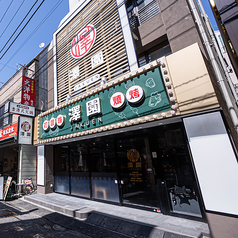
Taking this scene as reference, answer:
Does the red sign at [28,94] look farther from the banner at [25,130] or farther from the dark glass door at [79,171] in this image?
the dark glass door at [79,171]

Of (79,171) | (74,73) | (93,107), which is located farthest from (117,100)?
(79,171)

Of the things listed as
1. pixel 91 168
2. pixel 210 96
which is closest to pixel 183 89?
pixel 210 96

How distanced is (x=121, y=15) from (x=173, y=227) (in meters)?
8.60

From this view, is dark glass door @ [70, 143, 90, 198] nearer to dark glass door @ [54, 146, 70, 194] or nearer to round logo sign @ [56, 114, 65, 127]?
dark glass door @ [54, 146, 70, 194]

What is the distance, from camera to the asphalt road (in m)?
4.75

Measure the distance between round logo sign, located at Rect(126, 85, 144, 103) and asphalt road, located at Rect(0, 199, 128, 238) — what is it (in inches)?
175

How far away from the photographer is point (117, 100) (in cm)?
575

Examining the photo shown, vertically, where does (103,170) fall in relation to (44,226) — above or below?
above

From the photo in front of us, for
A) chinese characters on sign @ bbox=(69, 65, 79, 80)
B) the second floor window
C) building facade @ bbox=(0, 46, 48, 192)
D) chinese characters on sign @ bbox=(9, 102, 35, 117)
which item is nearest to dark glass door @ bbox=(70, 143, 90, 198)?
building facade @ bbox=(0, 46, 48, 192)

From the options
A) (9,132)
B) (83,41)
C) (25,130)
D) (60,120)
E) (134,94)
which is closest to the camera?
(134,94)

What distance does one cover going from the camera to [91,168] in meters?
8.14

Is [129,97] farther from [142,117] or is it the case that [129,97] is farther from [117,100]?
[142,117]

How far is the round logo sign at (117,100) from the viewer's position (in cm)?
559

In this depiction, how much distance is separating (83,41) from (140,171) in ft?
26.5
